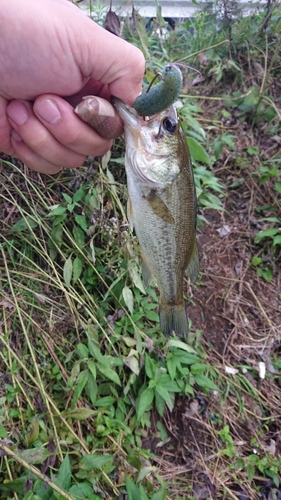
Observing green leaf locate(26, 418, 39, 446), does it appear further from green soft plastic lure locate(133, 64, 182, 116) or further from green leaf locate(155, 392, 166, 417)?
green soft plastic lure locate(133, 64, 182, 116)

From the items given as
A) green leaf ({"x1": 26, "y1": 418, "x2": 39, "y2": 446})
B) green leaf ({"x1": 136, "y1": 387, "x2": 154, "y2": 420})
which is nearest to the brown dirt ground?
green leaf ({"x1": 136, "y1": 387, "x2": 154, "y2": 420})

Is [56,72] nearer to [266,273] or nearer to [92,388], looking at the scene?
[92,388]

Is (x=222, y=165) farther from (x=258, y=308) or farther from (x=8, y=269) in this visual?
(x=8, y=269)

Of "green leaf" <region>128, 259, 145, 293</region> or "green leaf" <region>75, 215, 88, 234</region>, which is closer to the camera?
"green leaf" <region>128, 259, 145, 293</region>

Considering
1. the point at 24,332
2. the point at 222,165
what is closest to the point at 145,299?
the point at 24,332

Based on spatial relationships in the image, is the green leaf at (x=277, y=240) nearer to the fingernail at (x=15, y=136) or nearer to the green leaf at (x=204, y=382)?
the green leaf at (x=204, y=382)

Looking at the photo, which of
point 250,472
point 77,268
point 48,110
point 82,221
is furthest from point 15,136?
point 250,472
